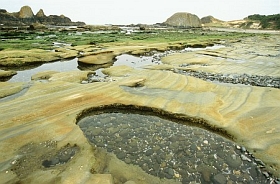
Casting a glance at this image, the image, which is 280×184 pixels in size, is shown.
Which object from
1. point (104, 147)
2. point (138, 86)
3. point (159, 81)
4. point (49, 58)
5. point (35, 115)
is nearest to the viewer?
point (104, 147)

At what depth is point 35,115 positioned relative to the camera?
9094 mm

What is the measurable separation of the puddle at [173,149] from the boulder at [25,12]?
156111 millimetres

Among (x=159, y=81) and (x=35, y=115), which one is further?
(x=159, y=81)

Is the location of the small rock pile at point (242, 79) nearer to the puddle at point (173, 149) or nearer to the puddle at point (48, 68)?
the puddle at point (173, 149)

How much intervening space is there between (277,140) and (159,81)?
8.03m

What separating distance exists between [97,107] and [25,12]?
156 metres

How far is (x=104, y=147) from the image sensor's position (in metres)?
7.66

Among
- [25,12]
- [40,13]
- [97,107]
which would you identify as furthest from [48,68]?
[40,13]

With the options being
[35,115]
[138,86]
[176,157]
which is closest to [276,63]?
[138,86]

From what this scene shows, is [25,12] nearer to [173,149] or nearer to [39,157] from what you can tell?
[39,157]

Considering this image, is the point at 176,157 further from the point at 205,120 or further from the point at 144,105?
the point at 144,105

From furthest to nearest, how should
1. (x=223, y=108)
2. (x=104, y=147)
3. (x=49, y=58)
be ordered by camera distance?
(x=49, y=58) < (x=223, y=108) < (x=104, y=147)

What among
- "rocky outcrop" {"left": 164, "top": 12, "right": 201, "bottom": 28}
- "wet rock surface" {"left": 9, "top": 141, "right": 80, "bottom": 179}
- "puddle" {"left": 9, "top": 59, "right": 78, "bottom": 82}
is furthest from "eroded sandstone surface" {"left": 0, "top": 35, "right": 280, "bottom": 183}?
"rocky outcrop" {"left": 164, "top": 12, "right": 201, "bottom": 28}

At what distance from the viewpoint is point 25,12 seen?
138 m
